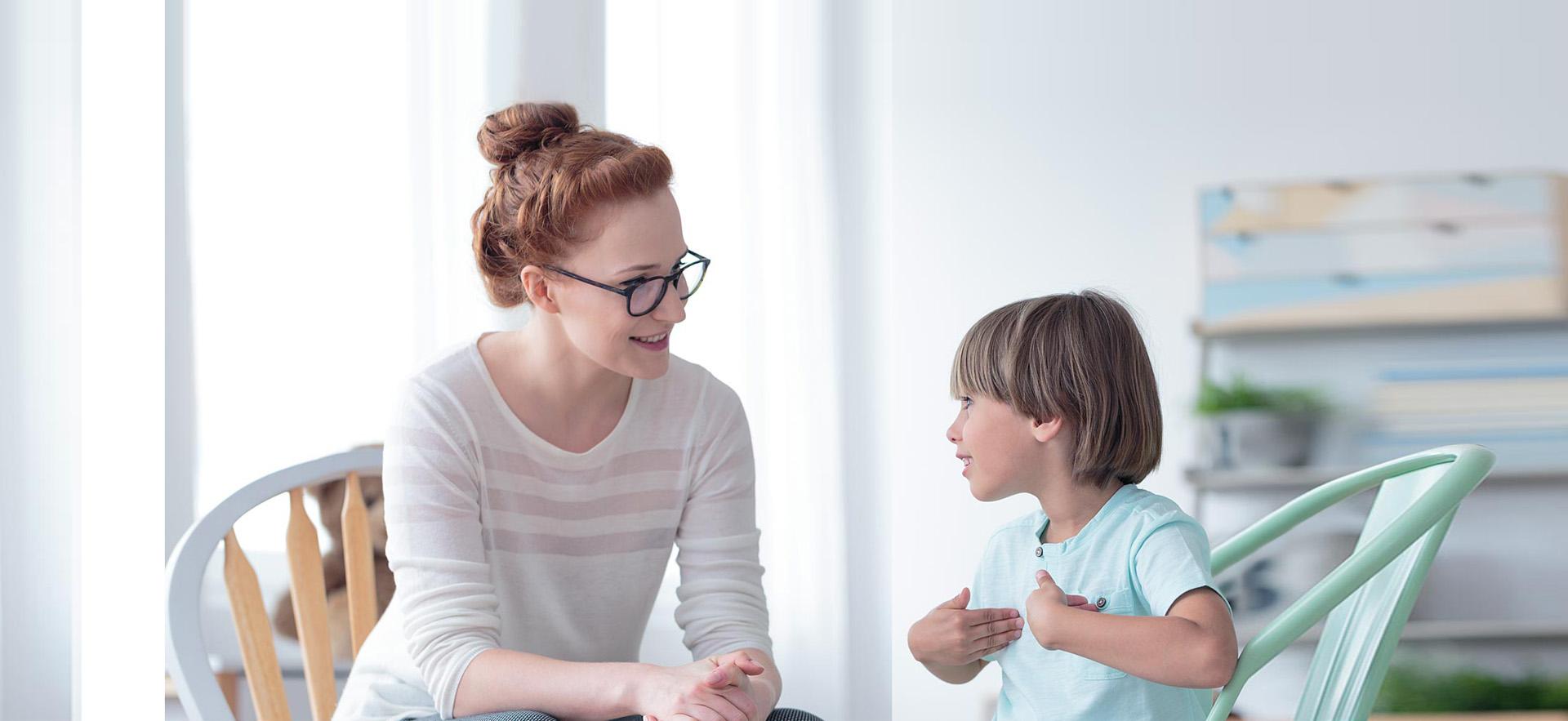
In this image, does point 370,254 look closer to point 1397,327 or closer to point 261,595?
point 261,595

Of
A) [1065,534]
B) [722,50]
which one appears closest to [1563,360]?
[722,50]

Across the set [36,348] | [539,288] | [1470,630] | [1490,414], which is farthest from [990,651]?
[1490,414]

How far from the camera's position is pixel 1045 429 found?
118cm

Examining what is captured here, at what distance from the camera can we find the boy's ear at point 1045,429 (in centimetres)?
117

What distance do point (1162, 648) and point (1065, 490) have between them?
0.80 ft

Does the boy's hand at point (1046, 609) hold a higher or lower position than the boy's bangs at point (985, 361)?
lower

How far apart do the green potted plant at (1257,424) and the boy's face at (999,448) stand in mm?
1988

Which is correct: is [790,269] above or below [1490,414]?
above

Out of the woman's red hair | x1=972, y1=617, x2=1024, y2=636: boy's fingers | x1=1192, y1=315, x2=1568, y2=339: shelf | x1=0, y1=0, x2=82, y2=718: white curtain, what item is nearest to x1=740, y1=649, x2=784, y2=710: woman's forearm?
x1=972, y1=617, x2=1024, y2=636: boy's fingers

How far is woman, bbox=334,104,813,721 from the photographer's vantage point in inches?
46.0

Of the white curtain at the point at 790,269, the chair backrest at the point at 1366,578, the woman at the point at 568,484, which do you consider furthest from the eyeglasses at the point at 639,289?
the white curtain at the point at 790,269

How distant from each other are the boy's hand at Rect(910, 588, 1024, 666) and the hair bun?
62 centimetres

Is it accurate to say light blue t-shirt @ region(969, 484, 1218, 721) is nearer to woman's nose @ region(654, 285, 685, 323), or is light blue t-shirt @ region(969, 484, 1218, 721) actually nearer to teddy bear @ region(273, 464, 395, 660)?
woman's nose @ region(654, 285, 685, 323)

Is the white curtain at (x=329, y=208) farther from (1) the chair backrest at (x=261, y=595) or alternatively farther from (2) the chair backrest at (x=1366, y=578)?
(2) the chair backrest at (x=1366, y=578)
